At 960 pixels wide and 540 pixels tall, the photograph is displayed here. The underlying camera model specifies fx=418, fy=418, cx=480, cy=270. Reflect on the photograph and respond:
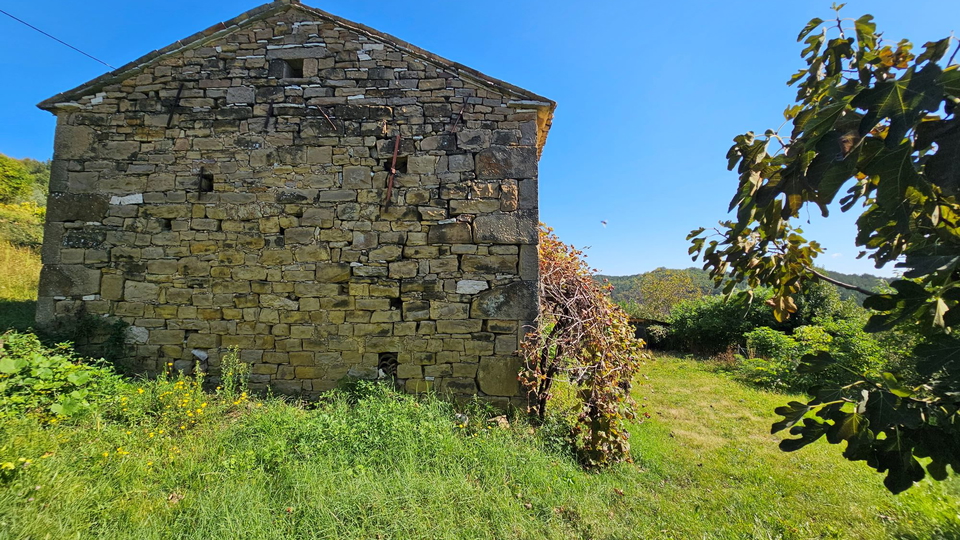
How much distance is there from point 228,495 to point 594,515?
9.19ft

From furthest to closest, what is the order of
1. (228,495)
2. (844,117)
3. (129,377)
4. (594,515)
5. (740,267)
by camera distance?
1. (129,377)
2. (594,515)
3. (228,495)
4. (740,267)
5. (844,117)

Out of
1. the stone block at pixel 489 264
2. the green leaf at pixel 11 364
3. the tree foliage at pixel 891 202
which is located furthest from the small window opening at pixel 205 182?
the tree foliage at pixel 891 202

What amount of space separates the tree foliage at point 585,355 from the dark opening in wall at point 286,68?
3.83 m

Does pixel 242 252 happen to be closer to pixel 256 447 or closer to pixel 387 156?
pixel 387 156

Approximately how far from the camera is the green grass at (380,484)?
9.34 feet

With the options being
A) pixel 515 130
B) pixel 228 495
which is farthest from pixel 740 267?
pixel 228 495

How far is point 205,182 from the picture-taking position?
5223mm

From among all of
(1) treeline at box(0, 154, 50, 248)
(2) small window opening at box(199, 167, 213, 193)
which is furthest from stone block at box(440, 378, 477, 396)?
(1) treeline at box(0, 154, 50, 248)

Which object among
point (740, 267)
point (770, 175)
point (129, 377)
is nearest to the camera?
point (770, 175)

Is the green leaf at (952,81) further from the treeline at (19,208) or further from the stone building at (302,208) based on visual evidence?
the treeline at (19,208)

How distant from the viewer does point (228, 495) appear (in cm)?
304

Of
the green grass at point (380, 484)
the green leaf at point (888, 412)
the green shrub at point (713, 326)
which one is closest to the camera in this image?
the green leaf at point (888, 412)

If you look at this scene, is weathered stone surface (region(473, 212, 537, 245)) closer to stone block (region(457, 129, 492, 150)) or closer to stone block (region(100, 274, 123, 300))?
stone block (region(457, 129, 492, 150))

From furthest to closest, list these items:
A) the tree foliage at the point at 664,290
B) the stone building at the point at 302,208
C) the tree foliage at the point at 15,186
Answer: the tree foliage at the point at 664,290
the tree foliage at the point at 15,186
the stone building at the point at 302,208
